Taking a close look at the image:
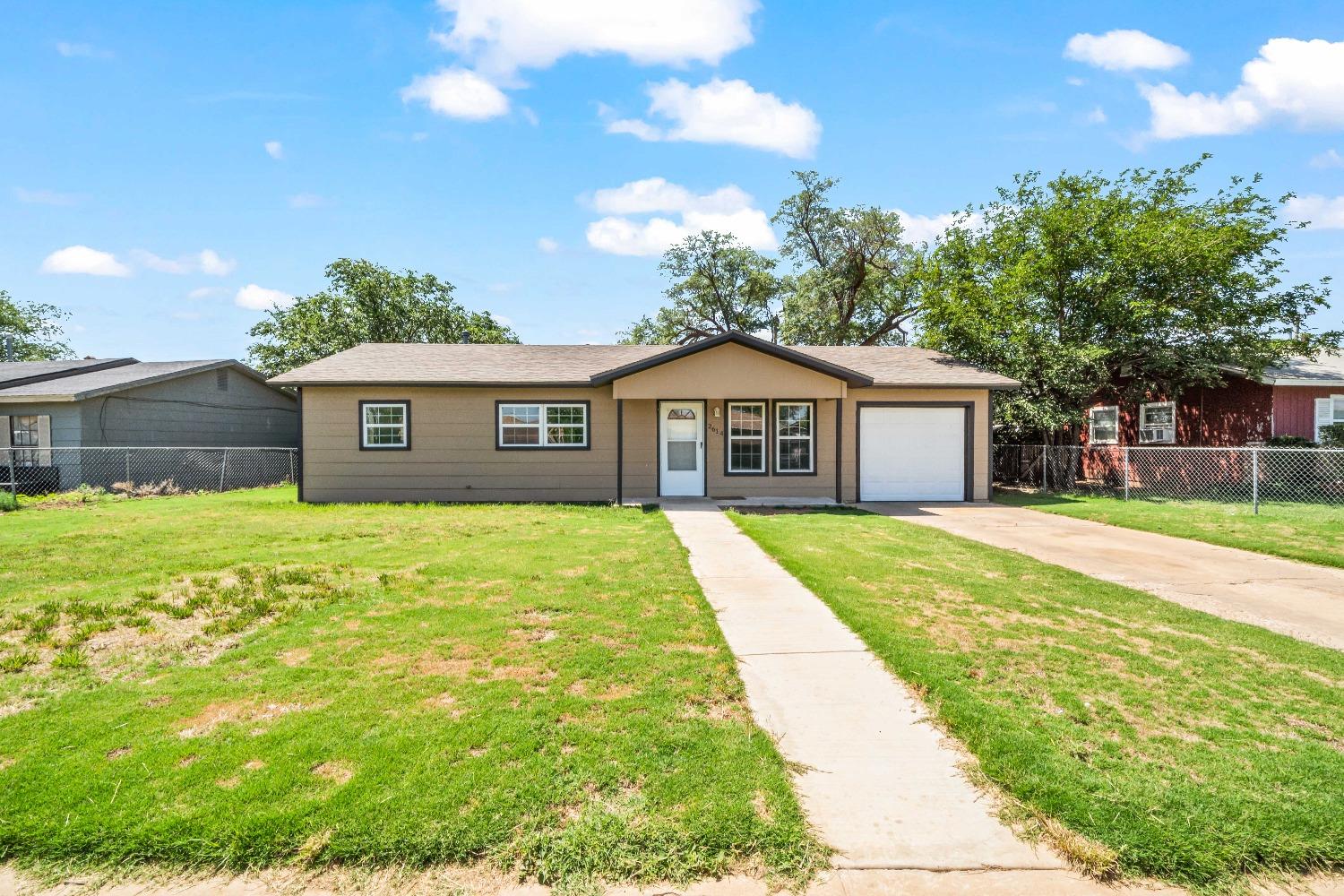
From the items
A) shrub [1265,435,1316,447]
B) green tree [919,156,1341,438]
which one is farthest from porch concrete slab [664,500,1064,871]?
shrub [1265,435,1316,447]

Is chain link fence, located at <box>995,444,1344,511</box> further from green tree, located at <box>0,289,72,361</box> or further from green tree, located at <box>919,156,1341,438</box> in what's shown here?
green tree, located at <box>0,289,72,361</box>

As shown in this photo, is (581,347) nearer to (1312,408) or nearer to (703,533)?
(703,533)

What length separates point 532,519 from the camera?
1079 cm

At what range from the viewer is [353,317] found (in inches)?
1171

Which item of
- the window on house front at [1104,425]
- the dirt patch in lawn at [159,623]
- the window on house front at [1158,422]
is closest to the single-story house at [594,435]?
the dirt patch in lawn at [159,623]

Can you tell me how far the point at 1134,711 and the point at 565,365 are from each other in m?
13.1

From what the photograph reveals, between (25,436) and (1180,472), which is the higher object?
(25,436)

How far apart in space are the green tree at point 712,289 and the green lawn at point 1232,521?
19.5 m

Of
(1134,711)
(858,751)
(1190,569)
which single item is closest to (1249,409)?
(1190,569)

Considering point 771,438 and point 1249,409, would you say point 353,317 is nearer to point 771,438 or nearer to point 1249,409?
point 771,438

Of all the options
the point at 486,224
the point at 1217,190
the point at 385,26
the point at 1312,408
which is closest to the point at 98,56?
the point at 385,26

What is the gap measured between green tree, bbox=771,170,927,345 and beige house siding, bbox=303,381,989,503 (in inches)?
685

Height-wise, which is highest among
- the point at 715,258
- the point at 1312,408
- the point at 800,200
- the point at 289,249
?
the point at 800,200

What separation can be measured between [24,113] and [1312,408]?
30.0 m
